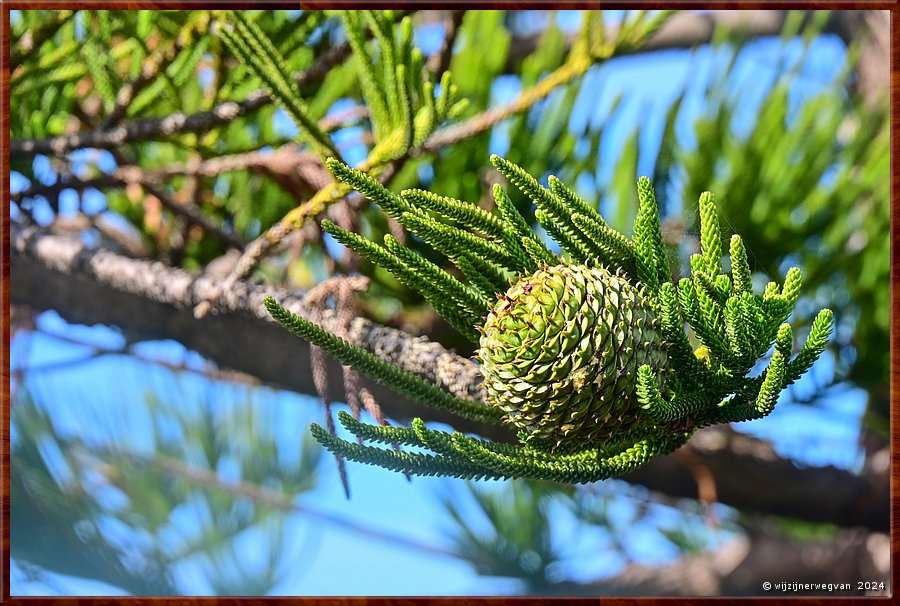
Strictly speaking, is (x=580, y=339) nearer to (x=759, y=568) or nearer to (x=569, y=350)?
(x=569, y=350)

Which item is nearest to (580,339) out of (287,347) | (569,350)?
(569,350)

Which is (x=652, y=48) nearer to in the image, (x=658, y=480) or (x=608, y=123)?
(x=608, y=123)

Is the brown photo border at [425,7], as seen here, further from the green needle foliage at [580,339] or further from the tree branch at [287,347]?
the green needle foliage at [580,339]

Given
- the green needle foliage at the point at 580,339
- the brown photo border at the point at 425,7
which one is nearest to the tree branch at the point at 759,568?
the brown photo border at the point at 425,7

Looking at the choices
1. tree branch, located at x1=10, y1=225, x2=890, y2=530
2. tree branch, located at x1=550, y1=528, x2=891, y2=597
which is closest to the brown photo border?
tree branch, located at x1=10, y1=225, x2=890, y2=530

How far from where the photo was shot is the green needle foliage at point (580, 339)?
210 millimetres

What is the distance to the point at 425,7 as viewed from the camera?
18.9 inches

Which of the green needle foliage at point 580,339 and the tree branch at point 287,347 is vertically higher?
the tree branch at point 287,347

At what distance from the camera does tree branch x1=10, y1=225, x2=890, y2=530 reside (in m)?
0.33

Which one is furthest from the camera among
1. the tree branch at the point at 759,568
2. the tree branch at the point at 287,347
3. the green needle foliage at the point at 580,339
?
the tree branch at the point at 759,568

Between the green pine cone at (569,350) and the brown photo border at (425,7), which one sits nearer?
the green pine cone at (569,350)

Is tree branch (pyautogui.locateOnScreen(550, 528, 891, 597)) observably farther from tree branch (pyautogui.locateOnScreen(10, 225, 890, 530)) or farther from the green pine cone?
the green pine cone

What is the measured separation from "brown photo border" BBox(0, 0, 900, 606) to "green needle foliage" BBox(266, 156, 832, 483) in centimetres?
21

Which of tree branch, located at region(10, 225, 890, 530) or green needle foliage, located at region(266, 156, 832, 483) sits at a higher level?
tree branch, located at region(10, 225, 890, 530)
